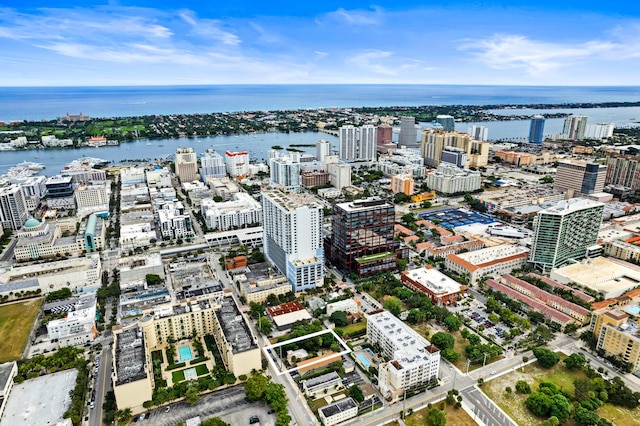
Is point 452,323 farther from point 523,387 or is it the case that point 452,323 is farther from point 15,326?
point 15,326

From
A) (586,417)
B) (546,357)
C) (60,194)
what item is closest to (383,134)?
(60,194)

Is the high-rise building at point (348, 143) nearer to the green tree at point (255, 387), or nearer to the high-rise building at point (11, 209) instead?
the high-rise building at point (11, 209)

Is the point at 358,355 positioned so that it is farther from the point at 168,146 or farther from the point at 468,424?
the point at 168,146

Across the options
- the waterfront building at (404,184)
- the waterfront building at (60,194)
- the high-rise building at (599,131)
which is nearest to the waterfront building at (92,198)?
the waterfront building at (60,194)

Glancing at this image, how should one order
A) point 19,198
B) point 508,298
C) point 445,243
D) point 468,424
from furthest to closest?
point 19,198
point 445,243
point 508,298
point 468,424

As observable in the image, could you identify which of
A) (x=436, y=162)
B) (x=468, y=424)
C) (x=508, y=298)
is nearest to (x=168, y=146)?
(x=436, y=162)

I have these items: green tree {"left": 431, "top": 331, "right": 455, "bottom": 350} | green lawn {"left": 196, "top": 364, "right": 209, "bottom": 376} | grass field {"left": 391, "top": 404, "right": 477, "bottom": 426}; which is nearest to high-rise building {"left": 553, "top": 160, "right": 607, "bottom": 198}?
green tree {"left": 431, "top": 331, "right": 455, "bottom": 350}

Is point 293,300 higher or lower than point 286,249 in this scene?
lower
